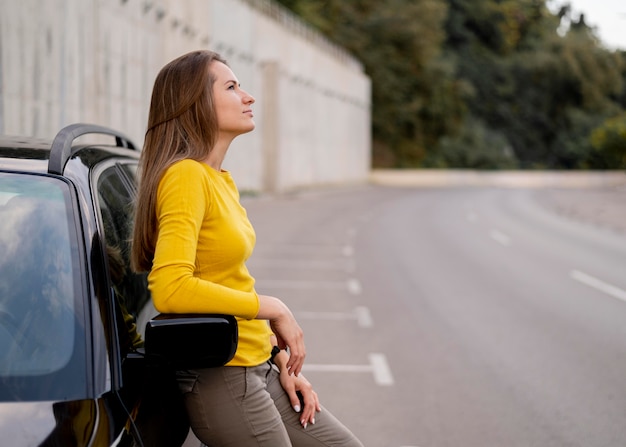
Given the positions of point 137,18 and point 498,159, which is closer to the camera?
point 137,18

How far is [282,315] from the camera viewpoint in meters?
2.47

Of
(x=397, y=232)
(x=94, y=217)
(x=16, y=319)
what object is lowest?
(x=397, y=232)

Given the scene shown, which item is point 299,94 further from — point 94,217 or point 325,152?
point 94,217

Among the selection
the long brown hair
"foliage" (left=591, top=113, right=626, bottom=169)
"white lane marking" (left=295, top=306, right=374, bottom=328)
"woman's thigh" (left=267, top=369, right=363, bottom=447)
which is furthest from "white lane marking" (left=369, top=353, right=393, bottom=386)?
"foliage" (left=591, top=113, right=626, bottom=169)

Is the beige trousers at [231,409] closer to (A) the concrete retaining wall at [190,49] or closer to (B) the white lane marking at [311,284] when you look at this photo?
(B) the white lane marking at [311,284]

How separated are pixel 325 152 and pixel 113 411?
52593mm

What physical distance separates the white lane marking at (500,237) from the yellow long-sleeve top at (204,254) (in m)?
17.6

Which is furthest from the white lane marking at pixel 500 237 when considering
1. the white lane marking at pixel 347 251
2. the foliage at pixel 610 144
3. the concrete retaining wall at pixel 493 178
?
the foliage at pixel 610 144

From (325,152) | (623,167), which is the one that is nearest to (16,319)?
(325,152)

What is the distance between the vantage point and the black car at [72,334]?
6.85ft

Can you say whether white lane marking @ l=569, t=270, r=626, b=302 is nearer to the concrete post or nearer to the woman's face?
the woman's face

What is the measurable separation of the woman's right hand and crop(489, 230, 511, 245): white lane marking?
57.5 ft

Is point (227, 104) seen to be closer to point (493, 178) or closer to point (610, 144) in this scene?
point (493, 178)

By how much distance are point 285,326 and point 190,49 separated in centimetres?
2919
